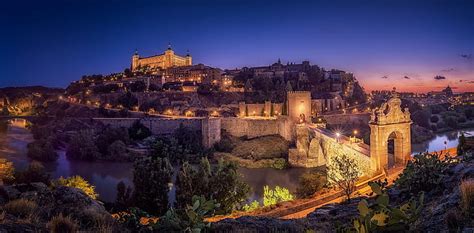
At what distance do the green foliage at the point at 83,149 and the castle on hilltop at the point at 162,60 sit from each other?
42671 mm

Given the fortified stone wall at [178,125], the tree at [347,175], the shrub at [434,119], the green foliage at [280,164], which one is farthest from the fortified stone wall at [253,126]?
the shrub at [434,119]

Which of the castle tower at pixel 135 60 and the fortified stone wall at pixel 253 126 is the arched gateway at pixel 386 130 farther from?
the castle tower at pixel 135 60

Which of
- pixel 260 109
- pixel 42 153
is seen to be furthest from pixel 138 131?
pixel 260 109

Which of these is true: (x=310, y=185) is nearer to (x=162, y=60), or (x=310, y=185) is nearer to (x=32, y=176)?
(x=32, y=176)

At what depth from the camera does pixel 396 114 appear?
37.4ft

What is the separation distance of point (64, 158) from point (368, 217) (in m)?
34.0

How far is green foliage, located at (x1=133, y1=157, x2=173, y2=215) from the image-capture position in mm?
12461

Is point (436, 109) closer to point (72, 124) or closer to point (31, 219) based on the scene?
point (72, 124)

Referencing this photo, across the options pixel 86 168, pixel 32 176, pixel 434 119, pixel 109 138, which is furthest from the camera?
pixel 434 119

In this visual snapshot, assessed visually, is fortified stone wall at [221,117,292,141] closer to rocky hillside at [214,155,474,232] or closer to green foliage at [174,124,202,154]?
green foliage at [174,124,202,154]

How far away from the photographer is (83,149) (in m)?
30.4

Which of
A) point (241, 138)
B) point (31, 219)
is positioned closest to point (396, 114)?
point (31, 219)

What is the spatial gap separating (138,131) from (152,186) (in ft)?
73.3

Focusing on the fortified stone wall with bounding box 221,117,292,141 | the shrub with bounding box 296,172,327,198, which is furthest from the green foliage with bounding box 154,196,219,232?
the fortified stone wall with bounding box 221,117,292,141
